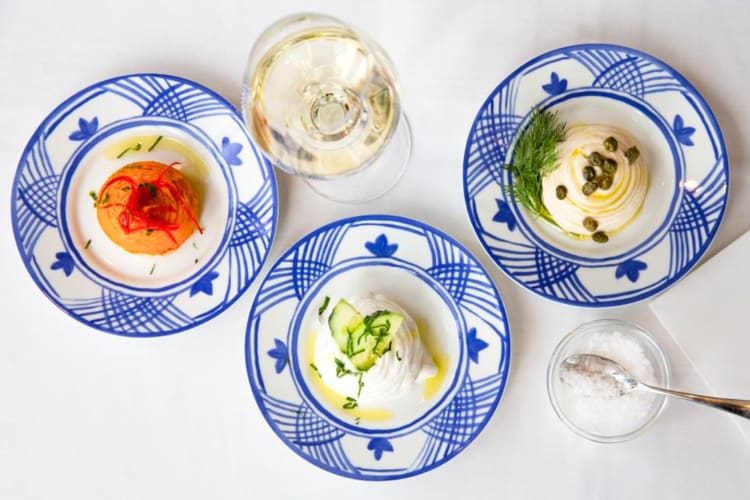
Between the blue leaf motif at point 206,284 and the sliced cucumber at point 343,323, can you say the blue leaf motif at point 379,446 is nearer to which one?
the sliced cucumber at point 343,323

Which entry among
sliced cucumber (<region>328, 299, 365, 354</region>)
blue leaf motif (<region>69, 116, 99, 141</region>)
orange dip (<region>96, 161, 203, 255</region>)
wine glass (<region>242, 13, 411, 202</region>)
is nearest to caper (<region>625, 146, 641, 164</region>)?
wine glass (<region>242, 13, 411, 202</region>)

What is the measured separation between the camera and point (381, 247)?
1.12 m

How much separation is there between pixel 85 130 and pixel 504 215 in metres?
0.70

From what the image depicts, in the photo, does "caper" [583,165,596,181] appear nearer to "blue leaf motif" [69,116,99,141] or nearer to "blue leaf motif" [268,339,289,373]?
"blue leaf motif" [268,339,289,373]

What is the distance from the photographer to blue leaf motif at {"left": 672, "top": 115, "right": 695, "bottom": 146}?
3.59ft

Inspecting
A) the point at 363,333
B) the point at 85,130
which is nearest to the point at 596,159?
the point at 363,333

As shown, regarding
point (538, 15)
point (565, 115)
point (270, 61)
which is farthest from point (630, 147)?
point (270, 61)

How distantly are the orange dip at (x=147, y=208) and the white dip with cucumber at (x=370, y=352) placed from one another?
0.90ft

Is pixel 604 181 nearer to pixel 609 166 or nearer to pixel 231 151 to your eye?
pixel 609 166

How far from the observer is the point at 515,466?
116 cm

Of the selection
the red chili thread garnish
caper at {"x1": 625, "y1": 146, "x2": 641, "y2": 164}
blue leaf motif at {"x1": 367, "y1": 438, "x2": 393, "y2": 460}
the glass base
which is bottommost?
blue leaf motif at {"x1": 367, "y1": 438, "x2": 393, "y2": 460}

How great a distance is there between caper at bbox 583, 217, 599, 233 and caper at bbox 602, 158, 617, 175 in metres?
0.08

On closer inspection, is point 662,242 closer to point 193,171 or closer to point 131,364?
point 193,171

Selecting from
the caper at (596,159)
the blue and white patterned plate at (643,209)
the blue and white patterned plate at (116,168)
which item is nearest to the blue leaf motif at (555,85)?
the blue and white patterned plate at (643,209)
